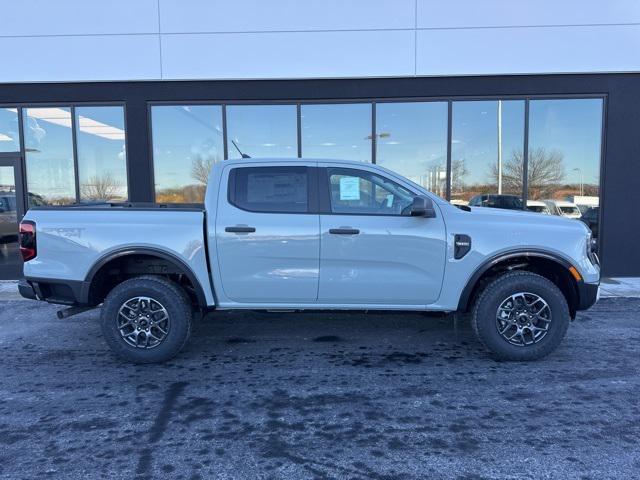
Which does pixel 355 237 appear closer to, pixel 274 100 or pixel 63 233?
pixel 63 233

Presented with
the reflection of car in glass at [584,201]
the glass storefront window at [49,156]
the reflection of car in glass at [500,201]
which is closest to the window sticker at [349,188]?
the reflection of car in glass at [500,201]

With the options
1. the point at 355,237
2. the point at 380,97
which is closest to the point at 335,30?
the point at 380,97

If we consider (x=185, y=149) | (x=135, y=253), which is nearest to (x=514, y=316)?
(x=135, y=253)

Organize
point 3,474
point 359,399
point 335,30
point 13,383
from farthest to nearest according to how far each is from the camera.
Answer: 1. point 335,30
2. point 13,383
3. point 359,399
4. point 3,474

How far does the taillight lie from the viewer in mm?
4199

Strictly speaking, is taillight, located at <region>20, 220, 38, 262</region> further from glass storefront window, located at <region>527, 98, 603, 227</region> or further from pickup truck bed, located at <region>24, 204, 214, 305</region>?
glass storefront window, located at <region>527, 98, 603, 227</region>

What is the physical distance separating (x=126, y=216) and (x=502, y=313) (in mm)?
3694

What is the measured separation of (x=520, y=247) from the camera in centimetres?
414

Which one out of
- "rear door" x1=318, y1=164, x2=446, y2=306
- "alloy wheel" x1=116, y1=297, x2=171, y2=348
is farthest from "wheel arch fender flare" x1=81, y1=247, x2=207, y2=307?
"rear door" x1=318, y1=164, x2=446, y2=306

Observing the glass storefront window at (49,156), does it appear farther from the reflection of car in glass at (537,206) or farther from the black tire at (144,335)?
the reflection of car in glass at (537,206)

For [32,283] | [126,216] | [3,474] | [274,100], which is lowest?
[3,474]

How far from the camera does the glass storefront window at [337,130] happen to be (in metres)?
8.56

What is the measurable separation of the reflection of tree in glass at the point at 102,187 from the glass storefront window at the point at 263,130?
232 centimetres

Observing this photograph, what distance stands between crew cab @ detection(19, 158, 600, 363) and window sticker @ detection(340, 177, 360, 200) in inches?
0.6
